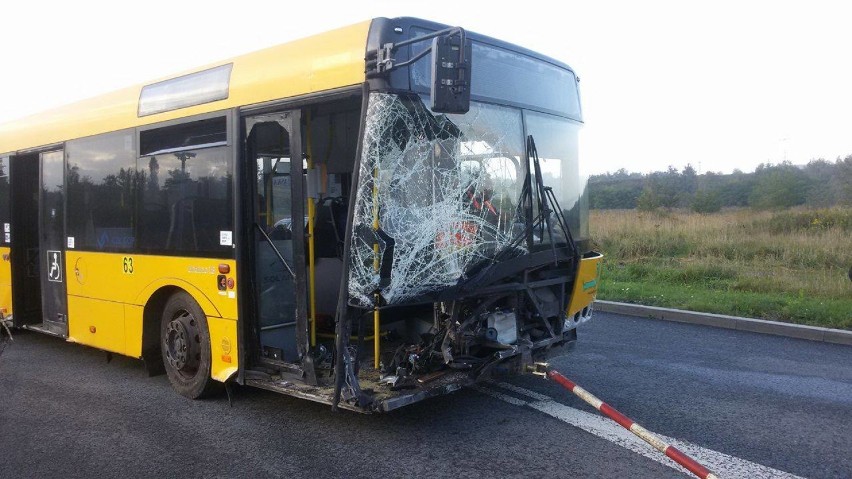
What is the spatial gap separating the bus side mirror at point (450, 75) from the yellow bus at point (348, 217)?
11 millimetres

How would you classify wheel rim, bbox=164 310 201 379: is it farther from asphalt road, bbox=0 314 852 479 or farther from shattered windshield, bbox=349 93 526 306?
shattered windshield, bbox=349 93 526 306

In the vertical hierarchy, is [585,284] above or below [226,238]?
below

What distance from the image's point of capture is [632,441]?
5.12 m

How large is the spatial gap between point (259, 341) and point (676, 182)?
37.2m

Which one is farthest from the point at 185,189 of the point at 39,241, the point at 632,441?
the point at 632,441

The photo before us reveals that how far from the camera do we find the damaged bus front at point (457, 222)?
4.69 m

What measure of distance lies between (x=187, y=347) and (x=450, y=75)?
3.78 meters

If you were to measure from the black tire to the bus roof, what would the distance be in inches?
71.5

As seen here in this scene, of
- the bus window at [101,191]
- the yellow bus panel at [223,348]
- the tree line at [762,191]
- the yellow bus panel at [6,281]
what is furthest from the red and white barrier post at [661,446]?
the tree line at [762,191]

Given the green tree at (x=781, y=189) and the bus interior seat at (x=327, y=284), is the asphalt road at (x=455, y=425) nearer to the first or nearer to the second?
the bus interior seat at (x=327, y=284)

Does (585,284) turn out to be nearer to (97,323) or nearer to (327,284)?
(327,284)

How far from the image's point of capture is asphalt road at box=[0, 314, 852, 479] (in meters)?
4.78

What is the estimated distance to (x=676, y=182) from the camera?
129 ft

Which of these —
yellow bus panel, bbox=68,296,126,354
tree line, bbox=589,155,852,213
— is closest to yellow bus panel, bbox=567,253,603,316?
yellow bus panel, bbox=68,296,126,354
